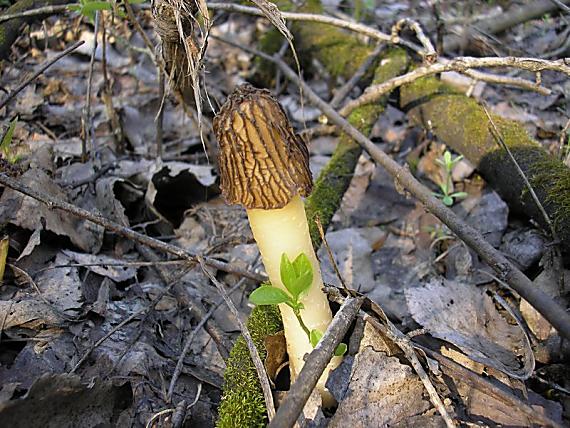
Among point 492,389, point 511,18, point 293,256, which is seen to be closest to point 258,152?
point 293,256

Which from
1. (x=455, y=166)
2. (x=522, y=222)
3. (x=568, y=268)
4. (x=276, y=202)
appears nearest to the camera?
(x=276, y=202)

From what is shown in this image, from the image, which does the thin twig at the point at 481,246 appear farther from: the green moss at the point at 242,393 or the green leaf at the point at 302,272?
the green moss at the point at 242,393

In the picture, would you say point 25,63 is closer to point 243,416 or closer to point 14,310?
point 14,310

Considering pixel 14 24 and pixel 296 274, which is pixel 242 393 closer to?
pixel 296 274

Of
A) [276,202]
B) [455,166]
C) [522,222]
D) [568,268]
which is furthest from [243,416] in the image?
[455,166]

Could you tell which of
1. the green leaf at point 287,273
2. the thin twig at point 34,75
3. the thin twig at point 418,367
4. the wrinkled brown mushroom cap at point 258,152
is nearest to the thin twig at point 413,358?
the thin twig at point 418,367

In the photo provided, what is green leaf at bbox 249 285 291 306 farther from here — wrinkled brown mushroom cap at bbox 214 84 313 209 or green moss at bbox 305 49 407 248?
green moss at bbox 305 49 407 248
